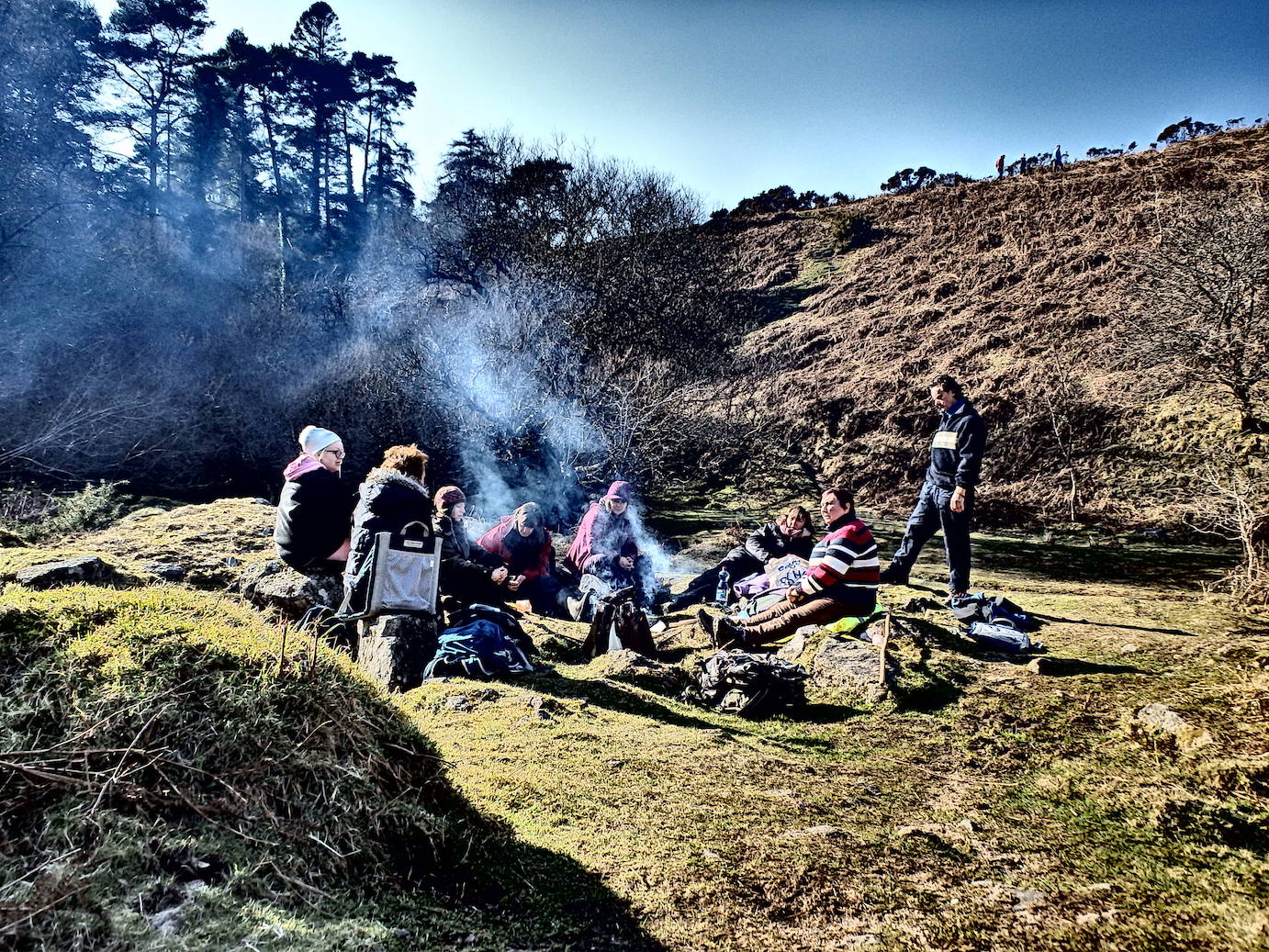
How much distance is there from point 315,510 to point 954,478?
588 cm

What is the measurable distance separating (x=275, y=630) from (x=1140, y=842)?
3375 mm

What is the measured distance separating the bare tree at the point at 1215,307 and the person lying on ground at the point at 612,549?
1394 cm

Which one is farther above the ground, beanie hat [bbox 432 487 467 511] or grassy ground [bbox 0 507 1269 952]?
beanie hat [bbox 432 487 467 511]

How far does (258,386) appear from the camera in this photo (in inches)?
563

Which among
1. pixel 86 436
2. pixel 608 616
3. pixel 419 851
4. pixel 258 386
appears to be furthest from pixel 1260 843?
pixel 258 386

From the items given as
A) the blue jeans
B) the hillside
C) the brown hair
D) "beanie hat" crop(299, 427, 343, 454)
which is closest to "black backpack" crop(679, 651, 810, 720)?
the brown hair

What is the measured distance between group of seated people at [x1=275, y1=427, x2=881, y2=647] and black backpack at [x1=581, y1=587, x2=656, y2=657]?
21.3 inches

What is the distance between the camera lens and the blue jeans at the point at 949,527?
6570mm

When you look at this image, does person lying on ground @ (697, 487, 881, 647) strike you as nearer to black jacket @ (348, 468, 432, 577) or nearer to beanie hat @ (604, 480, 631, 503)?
black jacket @ (348, 468, 432, 577)

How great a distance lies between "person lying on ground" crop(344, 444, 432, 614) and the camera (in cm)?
442

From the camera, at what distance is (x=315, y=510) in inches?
177

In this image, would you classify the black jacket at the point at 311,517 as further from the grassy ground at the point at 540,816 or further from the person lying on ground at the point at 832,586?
the person lying on ground at the point at 832,586

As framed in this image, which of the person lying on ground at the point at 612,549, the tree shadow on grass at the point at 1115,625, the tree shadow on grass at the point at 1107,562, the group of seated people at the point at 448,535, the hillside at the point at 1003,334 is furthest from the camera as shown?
the hillside at the point at 1003,334

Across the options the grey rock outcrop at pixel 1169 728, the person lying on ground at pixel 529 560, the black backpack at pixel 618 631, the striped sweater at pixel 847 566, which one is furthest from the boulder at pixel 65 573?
the grey rock outcrop at pixel 1169 728
